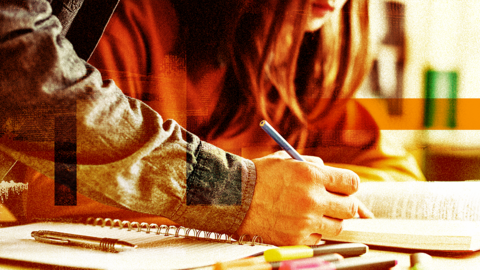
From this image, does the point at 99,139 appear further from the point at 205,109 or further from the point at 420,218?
the point at 205,109

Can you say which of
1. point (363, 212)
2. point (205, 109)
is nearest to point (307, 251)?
point (363, 212)

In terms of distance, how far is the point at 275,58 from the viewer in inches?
37.9

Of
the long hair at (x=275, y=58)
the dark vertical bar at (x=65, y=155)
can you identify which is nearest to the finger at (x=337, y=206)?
the dark vertical bar at (x=65, y=155)

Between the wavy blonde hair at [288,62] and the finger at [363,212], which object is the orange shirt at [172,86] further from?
the finger at [363,212]

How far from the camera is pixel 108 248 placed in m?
0.27

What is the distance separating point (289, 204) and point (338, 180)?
0.07 meters

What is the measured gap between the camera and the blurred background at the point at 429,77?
3.17 feet

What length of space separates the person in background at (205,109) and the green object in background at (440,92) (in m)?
0.16

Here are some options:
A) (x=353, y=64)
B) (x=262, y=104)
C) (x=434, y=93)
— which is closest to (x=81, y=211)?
(x=262, y=104)

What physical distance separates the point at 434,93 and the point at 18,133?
1.05 m

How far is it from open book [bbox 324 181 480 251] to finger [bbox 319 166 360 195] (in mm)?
48

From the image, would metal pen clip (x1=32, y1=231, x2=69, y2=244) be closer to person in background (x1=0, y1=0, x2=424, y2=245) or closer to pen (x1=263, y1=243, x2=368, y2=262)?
person in background (x1=0, y1=0, x2=424, y2=245)

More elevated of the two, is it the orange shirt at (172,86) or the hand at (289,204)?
the orange shirt at (172,86)

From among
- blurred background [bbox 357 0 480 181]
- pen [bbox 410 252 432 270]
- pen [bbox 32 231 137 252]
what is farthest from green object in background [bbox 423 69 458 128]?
pen [bbox 32 231 137 252]
